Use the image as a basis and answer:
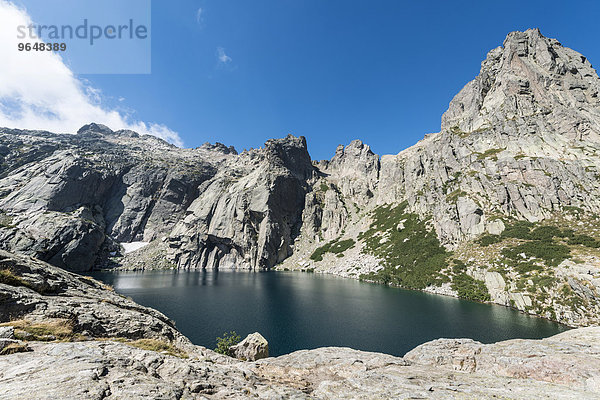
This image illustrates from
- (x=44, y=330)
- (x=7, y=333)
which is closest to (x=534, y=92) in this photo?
(x=44, y=330)

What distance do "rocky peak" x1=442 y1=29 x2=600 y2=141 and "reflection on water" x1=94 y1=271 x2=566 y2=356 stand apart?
88347 millimetres

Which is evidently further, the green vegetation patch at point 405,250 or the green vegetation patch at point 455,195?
the green vegetation patch at point 455,195

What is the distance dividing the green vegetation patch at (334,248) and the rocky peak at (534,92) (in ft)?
276

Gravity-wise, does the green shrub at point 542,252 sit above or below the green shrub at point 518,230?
below

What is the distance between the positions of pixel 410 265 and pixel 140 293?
8090cm

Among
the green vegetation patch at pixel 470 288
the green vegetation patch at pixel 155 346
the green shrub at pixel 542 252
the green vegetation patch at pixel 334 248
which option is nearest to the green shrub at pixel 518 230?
the green shrub at pixel 542 252

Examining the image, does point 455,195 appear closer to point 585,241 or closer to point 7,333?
point 585,241

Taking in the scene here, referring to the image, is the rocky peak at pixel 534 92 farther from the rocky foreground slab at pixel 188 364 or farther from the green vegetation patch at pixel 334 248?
the rocky foreground slab at pixel 188 364

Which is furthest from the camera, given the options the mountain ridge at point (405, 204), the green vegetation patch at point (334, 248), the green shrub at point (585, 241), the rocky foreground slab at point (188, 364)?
the green vegetation patch at point (334, 248)

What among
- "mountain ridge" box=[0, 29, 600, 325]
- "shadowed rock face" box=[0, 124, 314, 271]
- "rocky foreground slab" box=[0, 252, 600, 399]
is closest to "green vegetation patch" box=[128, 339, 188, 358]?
"rocky foreground slab" box=[0, 252, 600, 399]

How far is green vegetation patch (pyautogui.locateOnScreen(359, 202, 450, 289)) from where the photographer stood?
224 ft

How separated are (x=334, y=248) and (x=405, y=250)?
46678 mm

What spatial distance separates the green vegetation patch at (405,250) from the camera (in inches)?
2692

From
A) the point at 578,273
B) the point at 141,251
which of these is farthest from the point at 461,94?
the point at 141,251
